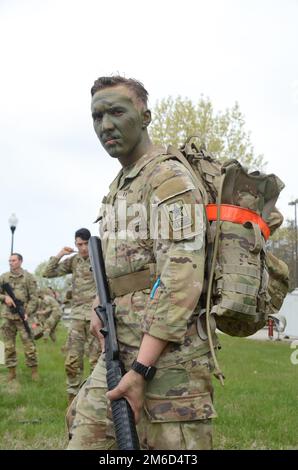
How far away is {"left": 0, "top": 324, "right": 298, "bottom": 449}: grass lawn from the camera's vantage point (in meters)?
5.37

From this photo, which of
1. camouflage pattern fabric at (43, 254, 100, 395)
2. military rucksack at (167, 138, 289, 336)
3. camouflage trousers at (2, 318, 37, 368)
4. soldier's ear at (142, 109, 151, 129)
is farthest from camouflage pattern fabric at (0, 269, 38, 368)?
military rucksack at (167, 138, 289, 336)

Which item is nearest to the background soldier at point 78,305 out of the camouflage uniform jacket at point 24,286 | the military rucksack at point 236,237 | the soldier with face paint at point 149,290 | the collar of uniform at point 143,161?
the camouflage uniform jacket at point 24,286

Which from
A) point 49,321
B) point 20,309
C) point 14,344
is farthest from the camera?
point 49,321

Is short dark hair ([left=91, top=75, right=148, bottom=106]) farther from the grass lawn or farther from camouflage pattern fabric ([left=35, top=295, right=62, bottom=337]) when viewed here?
camouflage pattern fabric ([left=35, top=295, right=62, bottom=337])

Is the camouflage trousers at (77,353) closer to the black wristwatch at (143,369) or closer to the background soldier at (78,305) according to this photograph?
the background soldier at (78,305)

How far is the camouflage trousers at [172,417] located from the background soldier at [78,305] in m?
4.83

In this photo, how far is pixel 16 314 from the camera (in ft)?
34.8

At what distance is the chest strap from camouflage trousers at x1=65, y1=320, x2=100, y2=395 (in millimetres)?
4743

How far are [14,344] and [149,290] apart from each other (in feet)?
25.6

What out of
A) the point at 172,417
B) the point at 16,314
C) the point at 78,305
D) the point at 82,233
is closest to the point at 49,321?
the point at 16,314

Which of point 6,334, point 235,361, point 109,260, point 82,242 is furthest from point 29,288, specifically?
point 109,260

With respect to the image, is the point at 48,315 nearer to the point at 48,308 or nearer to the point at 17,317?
the point at 48,308

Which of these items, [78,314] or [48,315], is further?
[48,315]
